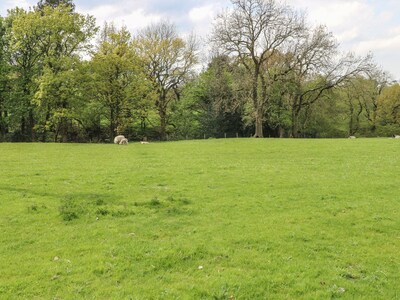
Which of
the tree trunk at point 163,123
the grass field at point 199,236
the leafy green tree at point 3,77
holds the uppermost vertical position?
the leafy green tree at point 3,77

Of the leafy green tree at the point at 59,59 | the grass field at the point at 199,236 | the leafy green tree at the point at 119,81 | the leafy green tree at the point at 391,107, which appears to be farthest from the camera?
the leafy green tree at the point at 391,107

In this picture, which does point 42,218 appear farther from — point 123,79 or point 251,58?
point 251,58

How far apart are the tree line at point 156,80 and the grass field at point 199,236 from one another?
3030cm

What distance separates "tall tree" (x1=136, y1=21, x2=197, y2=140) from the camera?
181 feet

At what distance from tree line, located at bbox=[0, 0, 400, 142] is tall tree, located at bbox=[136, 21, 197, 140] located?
6.4 inches

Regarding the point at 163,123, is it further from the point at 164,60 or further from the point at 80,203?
the point at 80,203

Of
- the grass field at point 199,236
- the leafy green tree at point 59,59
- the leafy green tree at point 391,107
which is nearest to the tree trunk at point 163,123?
the leafy green tree at point 59,59

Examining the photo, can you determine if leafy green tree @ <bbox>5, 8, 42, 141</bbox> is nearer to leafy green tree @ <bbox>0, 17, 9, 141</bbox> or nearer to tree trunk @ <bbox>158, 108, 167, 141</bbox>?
leafy green tree @ <bbox>0, 17, 9, 141</bbox>

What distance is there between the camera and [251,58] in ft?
161

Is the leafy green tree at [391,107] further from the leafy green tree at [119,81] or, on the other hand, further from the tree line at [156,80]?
the leafy green tree at [119,81]

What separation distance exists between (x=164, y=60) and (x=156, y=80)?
3.35m

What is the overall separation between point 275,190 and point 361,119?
70340mm

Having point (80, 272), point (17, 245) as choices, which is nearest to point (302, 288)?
point (80, 272)

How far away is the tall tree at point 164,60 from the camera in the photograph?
55.3 m
